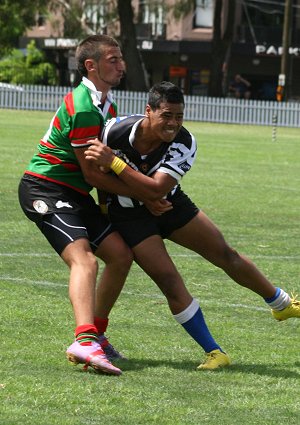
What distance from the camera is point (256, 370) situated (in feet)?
24.2

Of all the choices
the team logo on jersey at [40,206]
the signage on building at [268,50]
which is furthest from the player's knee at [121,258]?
the signage on building at [268,50]

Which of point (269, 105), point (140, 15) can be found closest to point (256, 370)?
point (269, 105)

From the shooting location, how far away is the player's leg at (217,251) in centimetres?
763

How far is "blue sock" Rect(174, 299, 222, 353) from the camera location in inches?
294

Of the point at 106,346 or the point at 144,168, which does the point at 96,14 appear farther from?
the point at 106,346

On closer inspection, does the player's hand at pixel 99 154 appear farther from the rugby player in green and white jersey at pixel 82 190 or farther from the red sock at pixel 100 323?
the red sock at pixel 100 323

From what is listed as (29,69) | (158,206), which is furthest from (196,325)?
(29,69)

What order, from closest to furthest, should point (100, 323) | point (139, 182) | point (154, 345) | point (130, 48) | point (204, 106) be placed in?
point (139, 182)
point (100, 323)
point (154, 345)
point (204, 106)
point (130, 48)

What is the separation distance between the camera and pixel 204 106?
47.7m

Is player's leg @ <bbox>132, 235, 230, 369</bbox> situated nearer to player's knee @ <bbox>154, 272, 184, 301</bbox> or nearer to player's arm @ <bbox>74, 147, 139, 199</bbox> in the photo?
player's knee @ <bbox>154, 272, 184, 301</bbox>

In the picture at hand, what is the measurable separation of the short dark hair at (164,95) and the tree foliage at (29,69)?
199ft

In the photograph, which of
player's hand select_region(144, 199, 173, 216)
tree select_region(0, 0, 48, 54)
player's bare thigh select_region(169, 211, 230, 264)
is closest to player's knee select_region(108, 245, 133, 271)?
player's hand select_region(144, 199, 173, 216)

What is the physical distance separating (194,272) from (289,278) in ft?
3.08

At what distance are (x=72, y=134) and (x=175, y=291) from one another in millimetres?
1197
